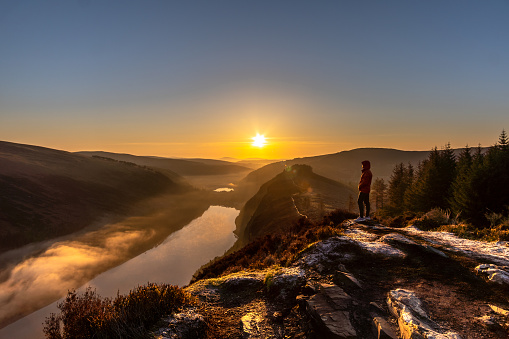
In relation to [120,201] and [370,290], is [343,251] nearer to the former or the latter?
→ [370,290]

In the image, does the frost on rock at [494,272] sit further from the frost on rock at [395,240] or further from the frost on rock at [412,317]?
the frost on rock at [412,317]

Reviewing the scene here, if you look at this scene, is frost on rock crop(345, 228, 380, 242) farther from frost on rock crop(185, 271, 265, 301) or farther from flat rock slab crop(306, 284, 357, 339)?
frost on rock crop(185, 271, 265, 301)

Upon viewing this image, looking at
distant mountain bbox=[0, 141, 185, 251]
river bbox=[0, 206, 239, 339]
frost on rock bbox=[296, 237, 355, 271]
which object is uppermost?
frost on rock bbox=[296, 237, 355, 271]

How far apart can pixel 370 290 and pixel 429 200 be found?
85.7 ft

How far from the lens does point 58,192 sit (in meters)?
70.1

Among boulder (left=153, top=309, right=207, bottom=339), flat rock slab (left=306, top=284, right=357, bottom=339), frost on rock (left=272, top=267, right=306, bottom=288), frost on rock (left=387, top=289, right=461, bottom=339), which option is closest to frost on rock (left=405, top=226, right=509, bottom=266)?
frost on rock (left=387, top=289, right=461, bottom=339)

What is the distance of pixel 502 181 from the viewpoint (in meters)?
16.3

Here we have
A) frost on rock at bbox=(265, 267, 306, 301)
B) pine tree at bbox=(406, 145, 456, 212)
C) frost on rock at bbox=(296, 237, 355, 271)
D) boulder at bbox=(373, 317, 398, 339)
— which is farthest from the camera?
pine tree at bbox=(406, 145, 456, 212)

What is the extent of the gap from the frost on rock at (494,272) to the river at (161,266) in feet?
129

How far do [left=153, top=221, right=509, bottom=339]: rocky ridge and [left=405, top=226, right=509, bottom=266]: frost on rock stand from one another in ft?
0.11

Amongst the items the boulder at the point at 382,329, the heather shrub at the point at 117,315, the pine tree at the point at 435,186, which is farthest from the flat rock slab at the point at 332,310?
the pine tree at the point at 435,186

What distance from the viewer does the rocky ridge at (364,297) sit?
14.5 feet

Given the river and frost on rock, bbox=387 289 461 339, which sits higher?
frost on rock, bbox=387 289 461 339

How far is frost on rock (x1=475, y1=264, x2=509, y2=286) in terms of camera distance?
5.54m
